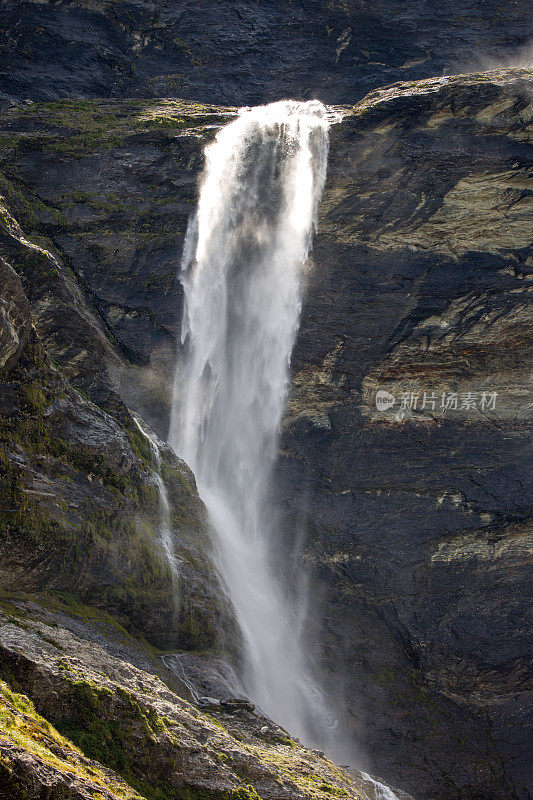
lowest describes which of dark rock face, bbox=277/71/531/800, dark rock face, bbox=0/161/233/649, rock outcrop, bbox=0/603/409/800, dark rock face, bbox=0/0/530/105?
rock outcrop, bbox=0/603/409/800

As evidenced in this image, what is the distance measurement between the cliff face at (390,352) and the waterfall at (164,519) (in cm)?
111

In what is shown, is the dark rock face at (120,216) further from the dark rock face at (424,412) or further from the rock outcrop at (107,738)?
the rock outcrop at (107,738)

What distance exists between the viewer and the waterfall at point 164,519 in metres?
16.6

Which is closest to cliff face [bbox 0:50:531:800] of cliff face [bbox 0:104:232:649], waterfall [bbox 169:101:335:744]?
waterfall [bbox 169:101:335:744]

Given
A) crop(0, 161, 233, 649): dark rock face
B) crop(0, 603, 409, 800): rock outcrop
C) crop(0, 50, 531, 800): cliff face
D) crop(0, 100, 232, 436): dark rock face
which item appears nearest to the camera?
crop(0, 603, 409, 800): rock outcrop

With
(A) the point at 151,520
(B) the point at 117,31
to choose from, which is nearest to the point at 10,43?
(B) the point at 117,31

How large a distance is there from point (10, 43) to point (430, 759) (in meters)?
38.2

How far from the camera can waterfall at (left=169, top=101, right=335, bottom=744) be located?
2492cm

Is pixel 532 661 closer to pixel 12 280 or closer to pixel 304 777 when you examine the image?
pixel 304 777

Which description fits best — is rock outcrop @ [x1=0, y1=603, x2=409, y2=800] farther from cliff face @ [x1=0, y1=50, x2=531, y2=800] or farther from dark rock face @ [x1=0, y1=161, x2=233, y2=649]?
cliff face @ [x1=0, y1=50, x2=531, y2=800]

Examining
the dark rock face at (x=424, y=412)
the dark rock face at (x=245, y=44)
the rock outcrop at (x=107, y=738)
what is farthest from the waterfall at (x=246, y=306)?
the rock outcrop at (x=107, y=738)

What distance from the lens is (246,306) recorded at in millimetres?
26812

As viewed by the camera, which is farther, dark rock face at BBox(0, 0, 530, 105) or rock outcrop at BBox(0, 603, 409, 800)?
dark rock face at BBox(0, 0, 530, 105)

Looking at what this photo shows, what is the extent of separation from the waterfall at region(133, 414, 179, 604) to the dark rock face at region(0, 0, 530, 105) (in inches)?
949
